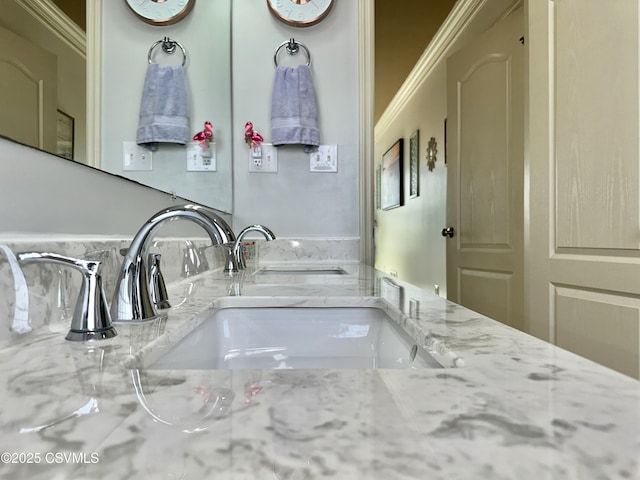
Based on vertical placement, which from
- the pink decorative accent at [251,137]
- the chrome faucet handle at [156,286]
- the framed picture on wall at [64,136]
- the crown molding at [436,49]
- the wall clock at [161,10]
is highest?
the crown molding at [436,49]

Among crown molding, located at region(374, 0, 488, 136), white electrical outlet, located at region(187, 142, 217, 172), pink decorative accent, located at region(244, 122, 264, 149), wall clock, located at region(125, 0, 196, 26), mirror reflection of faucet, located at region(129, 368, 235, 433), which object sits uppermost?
crown molding, located at region(374, 0, 488, 136)

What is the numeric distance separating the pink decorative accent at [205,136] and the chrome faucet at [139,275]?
1.02 meters

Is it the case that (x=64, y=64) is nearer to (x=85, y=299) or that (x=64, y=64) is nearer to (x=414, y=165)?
(x=85, y=299)

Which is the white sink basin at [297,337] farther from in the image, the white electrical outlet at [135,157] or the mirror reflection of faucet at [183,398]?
the white electrical outlet at [135,157]

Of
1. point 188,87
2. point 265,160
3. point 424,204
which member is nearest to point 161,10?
point 188,87

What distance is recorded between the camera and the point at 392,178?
16.3 feet

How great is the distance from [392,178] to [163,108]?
12.9 ft

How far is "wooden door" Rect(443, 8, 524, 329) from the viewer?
6.77ft

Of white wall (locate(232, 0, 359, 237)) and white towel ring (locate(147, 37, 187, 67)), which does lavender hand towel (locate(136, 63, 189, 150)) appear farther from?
white wall (locate(232, 0, 359, 237))

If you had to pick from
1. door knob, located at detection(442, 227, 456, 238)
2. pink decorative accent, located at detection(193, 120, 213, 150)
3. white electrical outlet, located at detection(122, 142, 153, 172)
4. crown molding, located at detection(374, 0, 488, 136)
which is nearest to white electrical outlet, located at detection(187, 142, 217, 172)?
pink decorative accent, located at detection(193, 120, 213, 150)

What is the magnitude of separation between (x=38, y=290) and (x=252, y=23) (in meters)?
1.61

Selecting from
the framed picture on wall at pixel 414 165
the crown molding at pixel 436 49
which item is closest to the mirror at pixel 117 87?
the crown molding at pixel 436 49

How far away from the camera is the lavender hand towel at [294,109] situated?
5.55 feet

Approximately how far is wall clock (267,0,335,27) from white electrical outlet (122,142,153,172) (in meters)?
0.97
